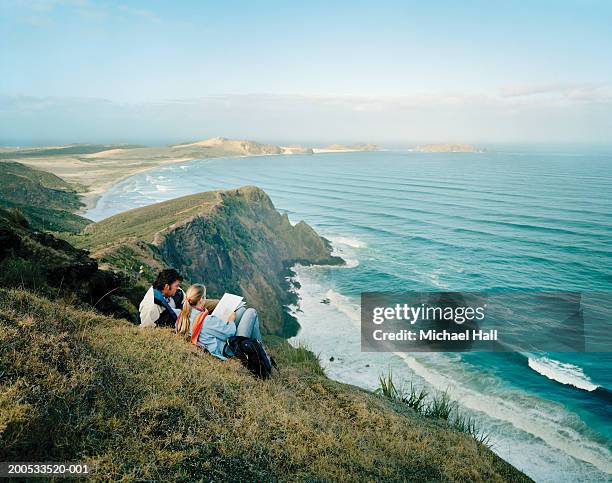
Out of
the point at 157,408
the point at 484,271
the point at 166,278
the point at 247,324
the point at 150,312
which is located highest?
the point at 166,278

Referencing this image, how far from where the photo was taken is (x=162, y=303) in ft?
29.6

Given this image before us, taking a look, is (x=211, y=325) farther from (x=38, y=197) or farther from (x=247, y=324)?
(x=38, y=197)

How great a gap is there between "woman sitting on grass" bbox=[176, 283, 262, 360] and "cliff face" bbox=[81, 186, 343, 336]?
12940mm

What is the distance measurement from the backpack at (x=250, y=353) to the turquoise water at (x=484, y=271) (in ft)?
48.7

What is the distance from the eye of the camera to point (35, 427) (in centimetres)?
459

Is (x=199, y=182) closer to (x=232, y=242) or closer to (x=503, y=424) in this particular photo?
(x=232, y=242)

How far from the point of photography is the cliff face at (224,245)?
92.7 ft

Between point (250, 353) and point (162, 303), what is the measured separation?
244 cm

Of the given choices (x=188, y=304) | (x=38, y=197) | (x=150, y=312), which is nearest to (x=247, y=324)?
(x=188, y=304)

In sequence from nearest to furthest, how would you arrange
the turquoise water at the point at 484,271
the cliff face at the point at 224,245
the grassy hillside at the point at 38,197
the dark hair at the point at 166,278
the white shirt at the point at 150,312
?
1. the dark hair at the point at 166,278
2. the white shirt at the point at 150,312
3. the turquoise water at the point at 484,271
4. the cliff face at the point at 224,245
5. the grassy hillside at the point at 38,197

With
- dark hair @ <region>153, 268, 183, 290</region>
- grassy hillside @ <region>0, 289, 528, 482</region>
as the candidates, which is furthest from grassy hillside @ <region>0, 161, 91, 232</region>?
grassy hillside @ <region>0, 289, 528, 482</region>

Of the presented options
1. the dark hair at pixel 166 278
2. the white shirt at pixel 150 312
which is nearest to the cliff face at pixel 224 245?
the white shirt at pixel 150 312

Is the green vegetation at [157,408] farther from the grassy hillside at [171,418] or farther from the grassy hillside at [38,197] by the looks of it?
the grassy hillside at [38,197]

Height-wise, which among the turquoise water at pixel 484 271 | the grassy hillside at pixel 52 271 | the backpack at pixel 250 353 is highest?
the grassy hillside at pixel 52 271
